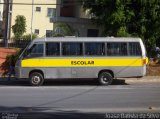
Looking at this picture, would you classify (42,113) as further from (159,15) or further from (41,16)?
(41,16)

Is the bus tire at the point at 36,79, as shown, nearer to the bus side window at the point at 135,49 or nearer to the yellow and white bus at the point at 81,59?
the yellow and white bus at the point at 81,59

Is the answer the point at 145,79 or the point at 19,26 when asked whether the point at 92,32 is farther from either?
the point at 145,79

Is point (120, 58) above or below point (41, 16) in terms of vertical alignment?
below

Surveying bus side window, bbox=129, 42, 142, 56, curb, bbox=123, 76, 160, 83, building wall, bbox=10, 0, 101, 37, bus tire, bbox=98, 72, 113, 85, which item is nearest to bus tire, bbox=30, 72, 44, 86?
bus tire, bbox=98, 72, 113, 85

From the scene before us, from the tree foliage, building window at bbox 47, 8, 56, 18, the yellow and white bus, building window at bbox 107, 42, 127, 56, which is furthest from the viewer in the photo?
building window at bbox 47, 8, 56, 18

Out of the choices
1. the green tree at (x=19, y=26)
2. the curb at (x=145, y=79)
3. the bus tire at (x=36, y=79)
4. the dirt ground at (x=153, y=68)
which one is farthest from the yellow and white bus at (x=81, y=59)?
the green tree at (x=19, y=26)

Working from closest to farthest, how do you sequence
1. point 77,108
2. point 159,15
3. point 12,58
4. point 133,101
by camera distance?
point 77,108
point 133,101
point 12,58
point 159,15

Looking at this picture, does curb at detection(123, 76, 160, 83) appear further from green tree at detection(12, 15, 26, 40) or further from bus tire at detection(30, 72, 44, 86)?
green tree at detection(12, 15, 26, 40)

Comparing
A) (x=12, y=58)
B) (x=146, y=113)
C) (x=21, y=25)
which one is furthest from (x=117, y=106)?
(x=21, y=25)

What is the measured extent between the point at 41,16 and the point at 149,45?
78.9 ft

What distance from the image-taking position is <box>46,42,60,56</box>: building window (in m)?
25.2

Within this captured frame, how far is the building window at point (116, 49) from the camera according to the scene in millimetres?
25547

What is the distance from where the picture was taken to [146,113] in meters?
13.3

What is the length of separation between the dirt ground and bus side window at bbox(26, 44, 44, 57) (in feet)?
24.7
